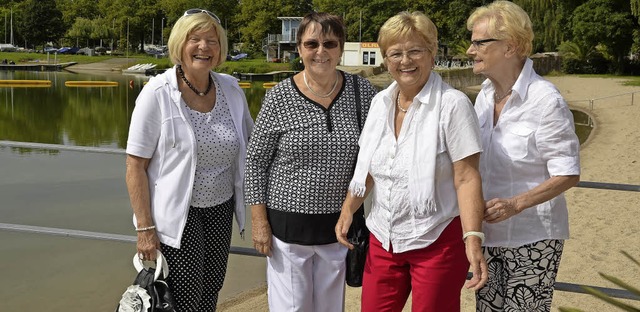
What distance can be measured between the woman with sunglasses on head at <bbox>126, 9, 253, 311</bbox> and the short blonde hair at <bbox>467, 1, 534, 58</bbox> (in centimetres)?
112

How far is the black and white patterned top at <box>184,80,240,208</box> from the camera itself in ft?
9.39

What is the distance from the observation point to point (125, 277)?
8609mm

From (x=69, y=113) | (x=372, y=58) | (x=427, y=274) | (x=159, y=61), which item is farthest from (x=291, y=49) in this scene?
(x=427, y=274)

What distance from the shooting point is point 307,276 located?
294cm

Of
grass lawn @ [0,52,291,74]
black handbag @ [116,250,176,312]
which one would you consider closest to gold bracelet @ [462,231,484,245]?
black handbag @ [116,250,176,312]

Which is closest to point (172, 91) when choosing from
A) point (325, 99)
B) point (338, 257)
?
point (325, 99)

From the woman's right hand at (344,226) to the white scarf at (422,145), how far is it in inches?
6.7

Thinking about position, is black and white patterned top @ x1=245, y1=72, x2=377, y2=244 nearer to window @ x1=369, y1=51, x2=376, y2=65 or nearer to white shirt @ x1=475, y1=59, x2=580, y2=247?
white shirt @ x1=475, y1=59, x2=580, y2=247

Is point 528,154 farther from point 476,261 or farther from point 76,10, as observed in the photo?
point 76,10

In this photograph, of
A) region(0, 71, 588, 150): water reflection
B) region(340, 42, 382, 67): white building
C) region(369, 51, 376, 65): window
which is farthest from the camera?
region(340, 42, 382, 67): white building

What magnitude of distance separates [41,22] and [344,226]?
8723 centimetres

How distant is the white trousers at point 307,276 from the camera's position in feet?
9.53

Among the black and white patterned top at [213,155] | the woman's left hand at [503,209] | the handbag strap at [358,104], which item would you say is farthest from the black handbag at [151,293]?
the woman's left hand at [503,209]

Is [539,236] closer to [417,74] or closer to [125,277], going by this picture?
[417,74]
